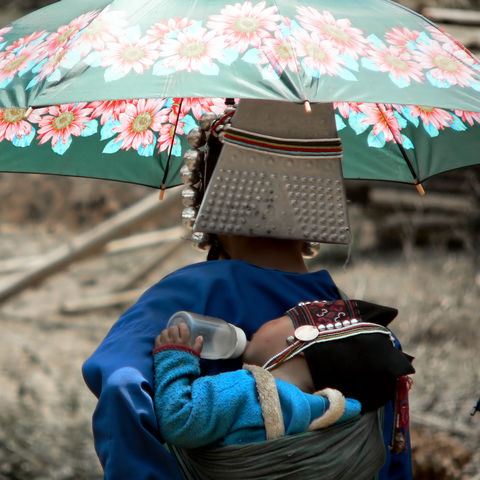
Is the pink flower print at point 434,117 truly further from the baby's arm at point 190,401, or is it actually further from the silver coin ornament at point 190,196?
the baby's arm at point 190,401

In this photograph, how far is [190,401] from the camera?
1642mm

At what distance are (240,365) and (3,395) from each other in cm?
365

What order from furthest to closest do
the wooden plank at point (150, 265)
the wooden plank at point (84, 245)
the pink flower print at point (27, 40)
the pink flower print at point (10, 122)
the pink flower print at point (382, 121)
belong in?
the wooden plank at point (150, 265)
the wooden plank at point (84, 245)
the pink flower print at point (382, 121)
the pink flower print at point (10, 122)
the pink flower print at point (27, 40)

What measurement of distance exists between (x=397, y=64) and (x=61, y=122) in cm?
120

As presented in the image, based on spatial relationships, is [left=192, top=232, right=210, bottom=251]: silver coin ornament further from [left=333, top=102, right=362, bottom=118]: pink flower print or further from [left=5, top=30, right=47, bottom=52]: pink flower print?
[left=333, top=102, right=362, bottom=118]: pink flower print

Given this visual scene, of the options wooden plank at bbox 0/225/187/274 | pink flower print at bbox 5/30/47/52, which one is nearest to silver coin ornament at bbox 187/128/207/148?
pink flower print at bbox 5/30/47/52

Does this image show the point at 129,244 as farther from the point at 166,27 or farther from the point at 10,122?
the point at 166,27

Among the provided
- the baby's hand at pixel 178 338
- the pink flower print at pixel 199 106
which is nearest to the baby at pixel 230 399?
the baby's hand at pixel 178 338

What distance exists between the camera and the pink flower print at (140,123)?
2705 millimetres

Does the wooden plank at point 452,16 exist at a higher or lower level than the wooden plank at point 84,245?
higher

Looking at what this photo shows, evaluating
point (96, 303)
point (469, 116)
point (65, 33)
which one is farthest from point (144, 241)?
point (65, 33)

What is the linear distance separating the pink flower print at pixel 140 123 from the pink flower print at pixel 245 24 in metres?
0.98

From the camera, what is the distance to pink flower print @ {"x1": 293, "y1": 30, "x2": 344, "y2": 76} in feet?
5.57

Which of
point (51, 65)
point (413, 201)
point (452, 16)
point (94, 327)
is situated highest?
point (51, 65)
